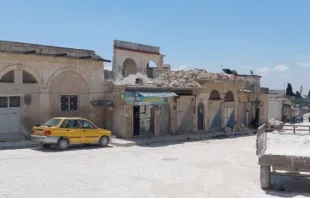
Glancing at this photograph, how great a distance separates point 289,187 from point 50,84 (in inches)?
592

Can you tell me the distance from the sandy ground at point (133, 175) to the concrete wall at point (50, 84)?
3.86 meters

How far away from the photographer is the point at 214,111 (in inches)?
1192

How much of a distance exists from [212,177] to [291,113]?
48.2 meters

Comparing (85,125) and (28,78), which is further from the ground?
(28,78)

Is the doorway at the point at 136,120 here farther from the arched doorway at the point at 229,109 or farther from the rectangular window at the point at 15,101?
the arched doorway at the point at 229,109

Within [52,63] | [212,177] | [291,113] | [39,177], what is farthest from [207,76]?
[291,113]

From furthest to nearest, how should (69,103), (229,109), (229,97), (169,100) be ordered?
1. (229,97)
2. (229,109)
3. (169,100)
4. (69,103)

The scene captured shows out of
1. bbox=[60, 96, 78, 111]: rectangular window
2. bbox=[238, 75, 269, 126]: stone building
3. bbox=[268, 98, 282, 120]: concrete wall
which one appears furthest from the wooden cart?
bbox=[268, 98, 282, 120]: concrete wall

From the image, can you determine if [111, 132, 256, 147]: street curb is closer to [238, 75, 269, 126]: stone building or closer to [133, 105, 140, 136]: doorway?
[133, 105, 140, 136]: doorway

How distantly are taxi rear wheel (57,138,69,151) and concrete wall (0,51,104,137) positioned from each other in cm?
373

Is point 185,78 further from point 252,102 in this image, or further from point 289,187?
point 289,187

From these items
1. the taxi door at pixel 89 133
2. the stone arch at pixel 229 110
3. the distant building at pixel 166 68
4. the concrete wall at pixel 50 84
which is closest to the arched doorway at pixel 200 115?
the stone arch at pixel 229 110

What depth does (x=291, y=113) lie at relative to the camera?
186 ft

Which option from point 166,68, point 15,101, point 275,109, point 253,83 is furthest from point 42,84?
point 275,109
